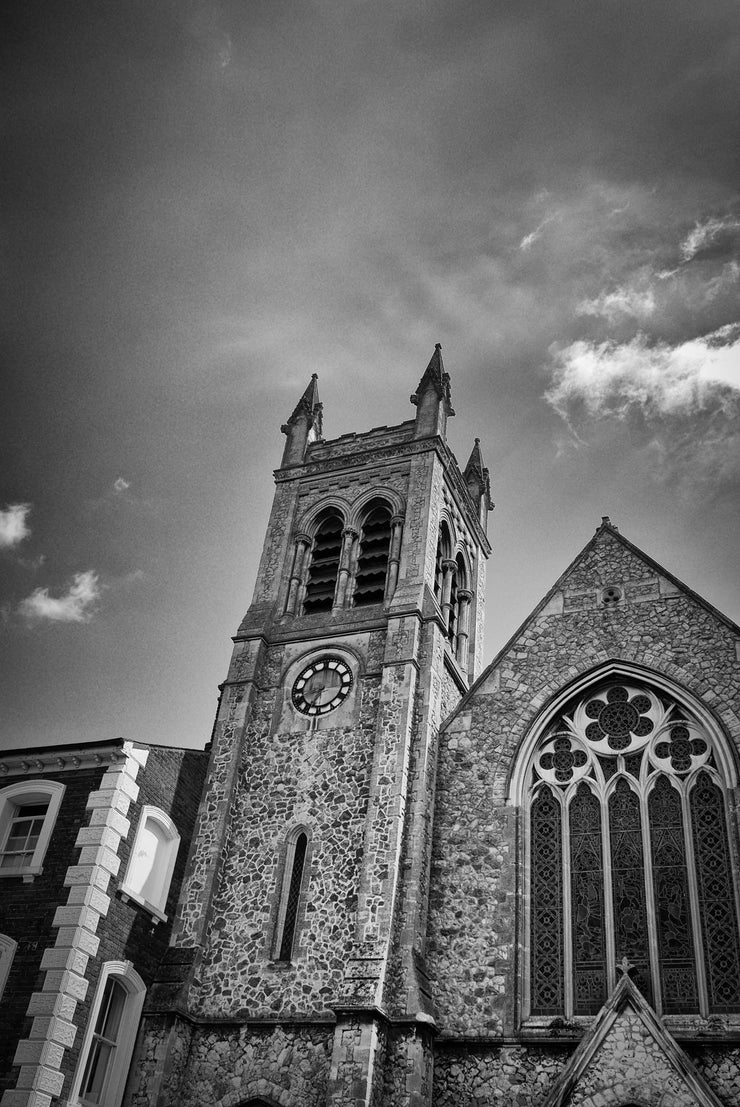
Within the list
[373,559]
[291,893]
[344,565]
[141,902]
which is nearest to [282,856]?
[291,893]

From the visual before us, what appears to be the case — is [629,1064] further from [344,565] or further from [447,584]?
[447,584]

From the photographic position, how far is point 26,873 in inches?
768

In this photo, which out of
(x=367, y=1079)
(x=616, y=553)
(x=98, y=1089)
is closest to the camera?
(x=367, y=1079)

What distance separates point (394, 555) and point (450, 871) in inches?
336

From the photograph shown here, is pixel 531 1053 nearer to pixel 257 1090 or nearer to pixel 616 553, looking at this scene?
pixel 257 1090

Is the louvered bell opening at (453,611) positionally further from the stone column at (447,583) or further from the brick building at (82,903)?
the brick building at (82,903)

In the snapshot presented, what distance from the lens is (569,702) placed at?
2227 centimetres

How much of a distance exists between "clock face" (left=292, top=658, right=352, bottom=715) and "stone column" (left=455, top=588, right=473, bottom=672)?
4.50 meters

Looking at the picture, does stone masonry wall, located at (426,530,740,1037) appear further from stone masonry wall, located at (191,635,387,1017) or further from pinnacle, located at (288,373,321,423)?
pinnacle, located at (288,373,321,423)

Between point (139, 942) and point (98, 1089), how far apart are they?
262cm

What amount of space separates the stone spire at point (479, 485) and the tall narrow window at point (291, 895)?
1347cm

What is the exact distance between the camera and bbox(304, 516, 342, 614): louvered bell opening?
26.8 metres

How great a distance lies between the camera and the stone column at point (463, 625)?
92.6ft

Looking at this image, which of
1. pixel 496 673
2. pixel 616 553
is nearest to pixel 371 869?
pixel 496 673
